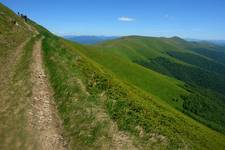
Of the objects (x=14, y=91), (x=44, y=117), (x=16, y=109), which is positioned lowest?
(x=44, y=117)

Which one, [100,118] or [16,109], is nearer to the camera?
[100,118]

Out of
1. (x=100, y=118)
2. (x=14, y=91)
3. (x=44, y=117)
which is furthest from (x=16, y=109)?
(x=100, y=118)

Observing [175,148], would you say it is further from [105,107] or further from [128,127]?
[105,107]

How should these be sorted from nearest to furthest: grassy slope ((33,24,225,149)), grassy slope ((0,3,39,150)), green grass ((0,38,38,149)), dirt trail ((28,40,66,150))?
green grass ((0,38,38,149)) → dirt trail ((28,40,66,150)) → grassy slope ((0,3,39,150)) → grassy slope ((33,24,225,149))

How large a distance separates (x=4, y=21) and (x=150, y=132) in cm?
4679

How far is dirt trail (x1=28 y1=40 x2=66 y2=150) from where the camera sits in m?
25.2

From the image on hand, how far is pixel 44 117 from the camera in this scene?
28.5 m

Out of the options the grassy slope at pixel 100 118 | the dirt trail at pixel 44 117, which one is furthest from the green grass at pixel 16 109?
the grassy slope at pixel 100 118

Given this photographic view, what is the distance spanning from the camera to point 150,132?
88.5 ft

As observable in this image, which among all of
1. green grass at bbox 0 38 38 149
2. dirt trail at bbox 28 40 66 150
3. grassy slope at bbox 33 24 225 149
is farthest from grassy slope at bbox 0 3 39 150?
grassy slope at bbox 33 24 225 149

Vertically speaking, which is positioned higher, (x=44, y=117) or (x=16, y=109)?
(x=16, y=109)

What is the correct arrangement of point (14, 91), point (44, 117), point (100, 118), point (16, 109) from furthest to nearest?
point (14, 91)
point (16, 109)
point (44, 117)
point (100, 118)

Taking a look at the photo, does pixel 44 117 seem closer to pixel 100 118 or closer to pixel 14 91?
pixel 100 118

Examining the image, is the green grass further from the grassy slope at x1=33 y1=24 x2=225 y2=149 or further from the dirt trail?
the grassy slope at x1=33 y1=24 x2=225 y2=149
